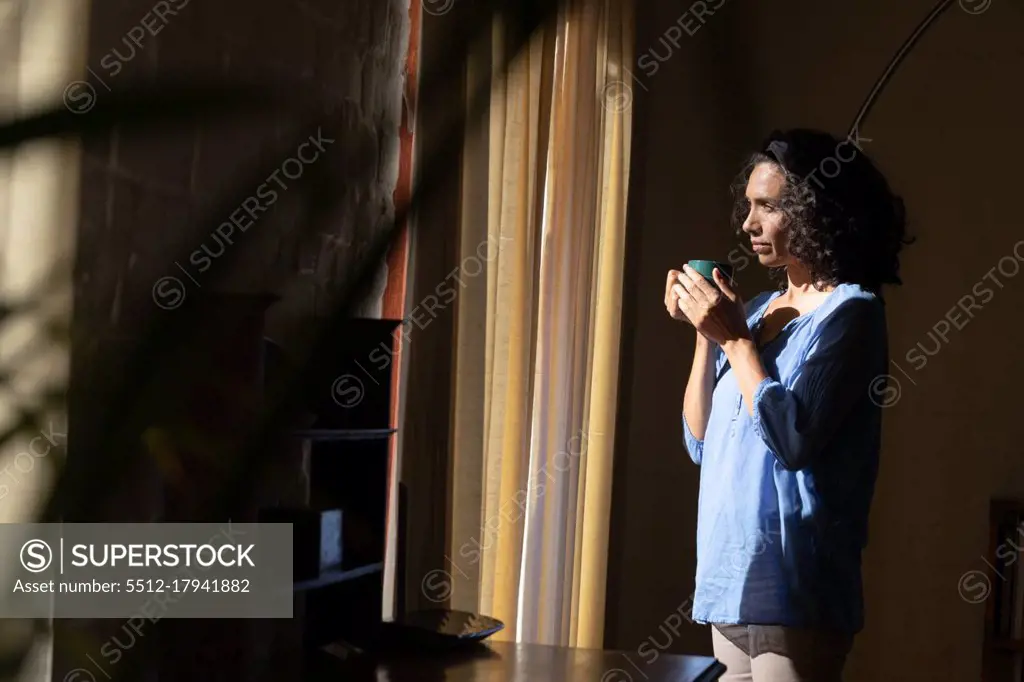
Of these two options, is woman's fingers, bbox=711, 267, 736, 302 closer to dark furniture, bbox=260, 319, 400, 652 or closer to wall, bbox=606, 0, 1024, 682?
Answer: dark furniture, bbox=260, 319, 400, 652

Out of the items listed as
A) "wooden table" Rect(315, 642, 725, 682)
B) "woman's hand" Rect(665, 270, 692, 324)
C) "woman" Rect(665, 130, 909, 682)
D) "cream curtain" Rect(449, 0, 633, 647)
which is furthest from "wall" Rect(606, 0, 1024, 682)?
"wooden table" Rect(315, 642, 725, 682)

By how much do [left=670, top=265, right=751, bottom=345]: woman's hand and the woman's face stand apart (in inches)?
4.0

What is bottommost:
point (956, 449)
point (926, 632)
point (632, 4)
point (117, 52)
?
point (926, 632)

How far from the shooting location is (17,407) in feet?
0.60

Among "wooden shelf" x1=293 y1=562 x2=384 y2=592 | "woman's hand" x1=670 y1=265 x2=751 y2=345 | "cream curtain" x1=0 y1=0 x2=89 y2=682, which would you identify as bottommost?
"wooden shelf" x1=293 y1=562 x2=384 y2=592

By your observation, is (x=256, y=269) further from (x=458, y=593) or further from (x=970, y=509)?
(x=970, y=509)

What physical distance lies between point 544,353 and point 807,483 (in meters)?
0.96

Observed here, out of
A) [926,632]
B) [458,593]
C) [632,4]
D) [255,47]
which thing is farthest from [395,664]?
[926,632]

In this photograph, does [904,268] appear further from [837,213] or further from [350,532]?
[350,532]

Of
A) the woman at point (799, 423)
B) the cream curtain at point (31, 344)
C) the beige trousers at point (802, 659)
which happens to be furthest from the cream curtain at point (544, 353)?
the cream curtain at point (31, 344)

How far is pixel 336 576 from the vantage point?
4.55 feet

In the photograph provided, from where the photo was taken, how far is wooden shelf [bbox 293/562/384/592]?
4.34 feet

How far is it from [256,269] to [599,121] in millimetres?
3032

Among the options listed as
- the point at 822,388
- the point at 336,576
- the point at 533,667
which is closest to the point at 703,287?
the point at 822,388
